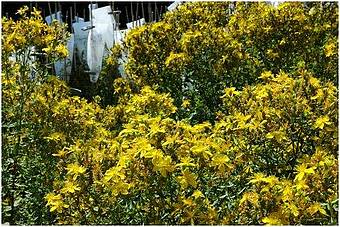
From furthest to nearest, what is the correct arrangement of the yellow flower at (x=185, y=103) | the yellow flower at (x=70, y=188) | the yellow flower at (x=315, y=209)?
the yellow flower at (x=185, y=103)
the yellow flower at (x=70, y=188)
the yellow flower at (x=315, y=209)

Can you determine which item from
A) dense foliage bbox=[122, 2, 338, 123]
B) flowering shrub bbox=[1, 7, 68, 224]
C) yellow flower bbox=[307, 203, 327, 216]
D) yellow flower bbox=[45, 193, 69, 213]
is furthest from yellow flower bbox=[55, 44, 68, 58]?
yellow flower bbox=[307, 203, 327, 216]

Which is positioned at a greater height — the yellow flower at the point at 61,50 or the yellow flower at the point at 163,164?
the yellow flower at the point at 61,50

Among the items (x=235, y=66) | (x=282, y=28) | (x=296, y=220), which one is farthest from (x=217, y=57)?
(x=296, y=220)

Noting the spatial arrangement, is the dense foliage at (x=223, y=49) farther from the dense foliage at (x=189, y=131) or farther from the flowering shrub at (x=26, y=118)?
the flowering shrub at (x=26, y=118)

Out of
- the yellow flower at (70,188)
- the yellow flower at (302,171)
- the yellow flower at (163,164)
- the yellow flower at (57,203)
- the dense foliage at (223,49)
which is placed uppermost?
the dense foliage at (223,49)

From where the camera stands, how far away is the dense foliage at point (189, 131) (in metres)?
2.20

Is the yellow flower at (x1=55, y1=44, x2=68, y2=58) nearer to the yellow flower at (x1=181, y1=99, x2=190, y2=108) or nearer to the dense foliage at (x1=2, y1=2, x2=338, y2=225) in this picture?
the dense foliage at (x1=2, y1=2, x2=338, y2=225)

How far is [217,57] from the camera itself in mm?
3824

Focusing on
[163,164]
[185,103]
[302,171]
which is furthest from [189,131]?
[185,103]

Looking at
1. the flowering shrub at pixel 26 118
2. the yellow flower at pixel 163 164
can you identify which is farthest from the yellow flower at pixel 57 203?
the flowering shrub at pixel 26 118

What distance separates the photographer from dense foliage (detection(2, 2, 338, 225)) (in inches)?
86.7

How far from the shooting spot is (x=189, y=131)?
228cm

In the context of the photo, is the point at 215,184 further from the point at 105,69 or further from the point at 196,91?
the point at 105,69

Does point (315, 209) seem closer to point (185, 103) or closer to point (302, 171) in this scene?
point (302, 171)
